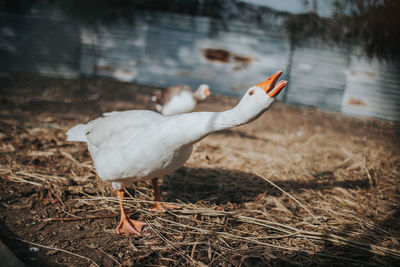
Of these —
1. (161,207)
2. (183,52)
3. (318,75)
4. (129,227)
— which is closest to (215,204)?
(161,207)

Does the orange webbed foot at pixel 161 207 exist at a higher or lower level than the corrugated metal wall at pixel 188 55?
lower

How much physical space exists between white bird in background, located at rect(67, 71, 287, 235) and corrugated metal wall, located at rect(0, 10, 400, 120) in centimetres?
663

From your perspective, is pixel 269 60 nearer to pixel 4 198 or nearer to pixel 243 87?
pixel 243 87

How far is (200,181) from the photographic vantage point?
11.0 ft

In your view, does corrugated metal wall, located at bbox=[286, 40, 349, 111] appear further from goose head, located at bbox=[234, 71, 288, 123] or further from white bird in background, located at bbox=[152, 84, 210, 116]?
goose head, located at bbox=[234, 71, 288, 123]

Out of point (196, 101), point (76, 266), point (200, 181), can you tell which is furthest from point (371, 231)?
point (196, 101)

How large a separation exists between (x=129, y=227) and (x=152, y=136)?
0.85m

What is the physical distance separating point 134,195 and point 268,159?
7.16 feet

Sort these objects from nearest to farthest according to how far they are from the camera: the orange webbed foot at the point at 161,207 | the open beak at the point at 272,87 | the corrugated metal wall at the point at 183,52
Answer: the open beak at the point at 272,87
the orange webbed foot at the point at 161,207
the corrugated metal wall at the point at 183,52

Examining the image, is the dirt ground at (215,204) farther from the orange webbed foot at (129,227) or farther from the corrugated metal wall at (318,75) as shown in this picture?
the corrugated metal wall at (318,75)

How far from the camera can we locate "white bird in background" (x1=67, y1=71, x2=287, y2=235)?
1.74 m

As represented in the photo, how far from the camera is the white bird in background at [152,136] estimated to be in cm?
174

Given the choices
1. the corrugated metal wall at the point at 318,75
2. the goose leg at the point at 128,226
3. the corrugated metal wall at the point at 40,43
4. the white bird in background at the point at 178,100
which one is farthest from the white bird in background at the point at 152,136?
the corrugated metal wall at the point at 40,43

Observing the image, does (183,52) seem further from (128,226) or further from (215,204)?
(128,226)
